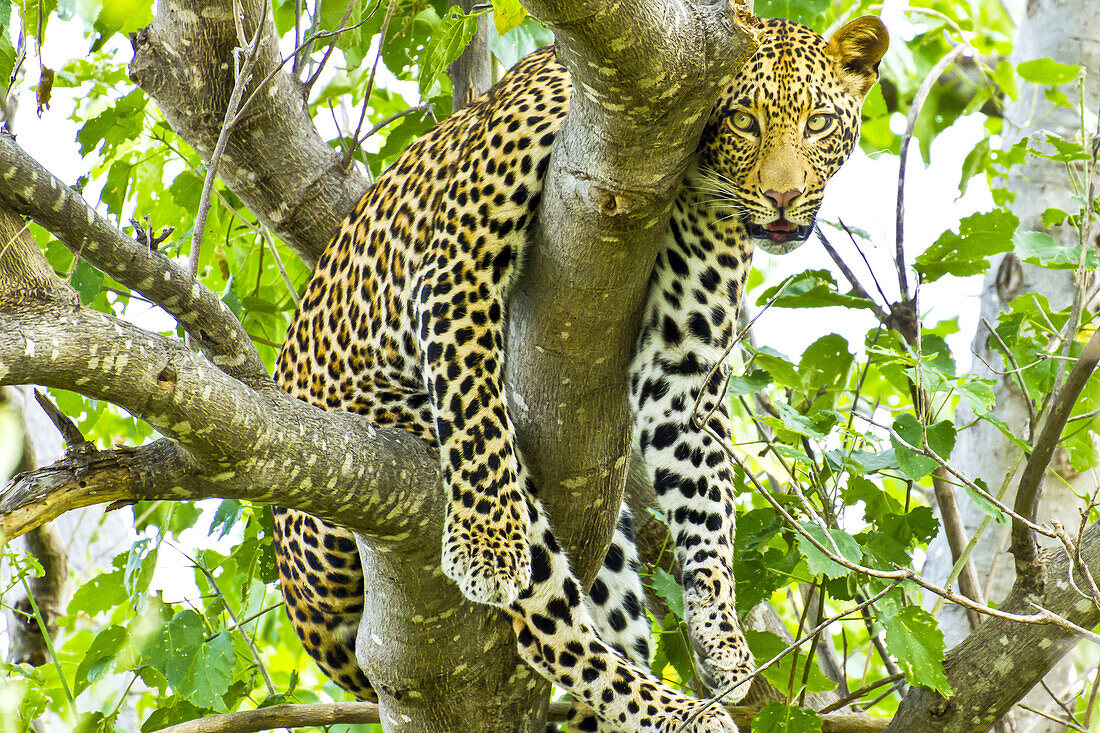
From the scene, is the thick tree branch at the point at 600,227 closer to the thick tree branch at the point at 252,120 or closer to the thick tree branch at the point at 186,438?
the thick tree branch at the point at 186,438

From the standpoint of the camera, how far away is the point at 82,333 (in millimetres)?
1922

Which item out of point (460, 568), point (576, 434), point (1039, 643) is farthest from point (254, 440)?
point (1039, 643)

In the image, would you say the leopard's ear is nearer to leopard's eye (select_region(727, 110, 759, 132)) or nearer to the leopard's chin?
leopard's eye (select_region(727, 110, 759, 132))

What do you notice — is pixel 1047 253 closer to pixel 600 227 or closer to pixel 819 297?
pixel 819 297

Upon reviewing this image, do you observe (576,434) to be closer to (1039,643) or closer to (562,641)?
(562,641)

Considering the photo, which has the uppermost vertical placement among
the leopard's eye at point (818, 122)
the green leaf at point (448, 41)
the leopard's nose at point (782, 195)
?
the green leaf at point (448, 41)

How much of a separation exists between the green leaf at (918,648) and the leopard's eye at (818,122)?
4.75ft

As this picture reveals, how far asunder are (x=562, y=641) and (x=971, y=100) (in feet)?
10.9

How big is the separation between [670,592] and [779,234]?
3.79ft

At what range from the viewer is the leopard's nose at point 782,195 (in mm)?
3230

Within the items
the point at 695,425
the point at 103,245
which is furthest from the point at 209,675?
the point at 103,245

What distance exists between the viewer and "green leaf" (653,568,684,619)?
3.50 meters

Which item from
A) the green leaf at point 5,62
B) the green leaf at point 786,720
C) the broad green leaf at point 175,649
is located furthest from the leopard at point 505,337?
the green leaf at point 5,62

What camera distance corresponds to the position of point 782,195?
3.23 metres
